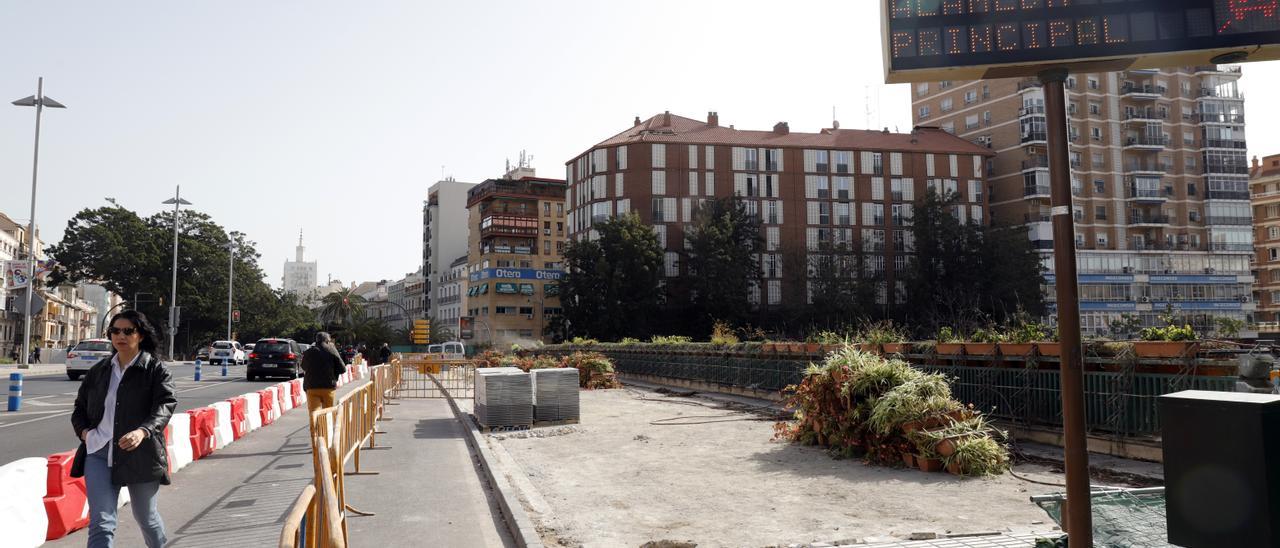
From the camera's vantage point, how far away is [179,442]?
10.2 meters

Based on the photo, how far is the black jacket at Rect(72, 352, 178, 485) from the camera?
16.5ft

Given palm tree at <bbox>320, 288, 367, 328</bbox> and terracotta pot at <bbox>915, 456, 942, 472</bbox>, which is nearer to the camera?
terracotta pot at <bbox>915, 456, 942, 472</bbox>

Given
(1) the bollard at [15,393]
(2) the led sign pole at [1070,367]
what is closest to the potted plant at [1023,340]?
(2) the led sign pole at [1070,367]

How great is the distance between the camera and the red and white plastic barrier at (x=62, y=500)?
662 centimetres

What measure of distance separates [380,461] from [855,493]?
6.44m

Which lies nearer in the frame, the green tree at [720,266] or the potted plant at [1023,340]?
the potted plant at [1023,340]

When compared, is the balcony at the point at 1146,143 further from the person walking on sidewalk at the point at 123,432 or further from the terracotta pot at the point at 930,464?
the person walking on sidewalk at the point at 123,432

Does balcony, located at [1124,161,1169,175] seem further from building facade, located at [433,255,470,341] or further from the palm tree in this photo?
the palm tree

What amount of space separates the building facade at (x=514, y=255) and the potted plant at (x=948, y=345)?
8235 centimetres

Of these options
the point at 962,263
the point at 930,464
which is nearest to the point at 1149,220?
the point at 962,263

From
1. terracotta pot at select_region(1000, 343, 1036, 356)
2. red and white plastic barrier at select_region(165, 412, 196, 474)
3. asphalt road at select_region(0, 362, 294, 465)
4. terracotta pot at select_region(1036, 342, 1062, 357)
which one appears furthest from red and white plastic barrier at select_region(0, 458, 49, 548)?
terracotta pot at select_region(1000, 343, 1036, 356)

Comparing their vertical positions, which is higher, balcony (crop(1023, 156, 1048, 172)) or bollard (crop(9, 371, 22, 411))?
balcony (crop(1023, 156, 1048, 172))

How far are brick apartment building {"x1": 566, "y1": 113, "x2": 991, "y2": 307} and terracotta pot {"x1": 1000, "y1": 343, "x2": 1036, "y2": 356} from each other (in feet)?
225

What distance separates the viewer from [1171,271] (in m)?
83.5
